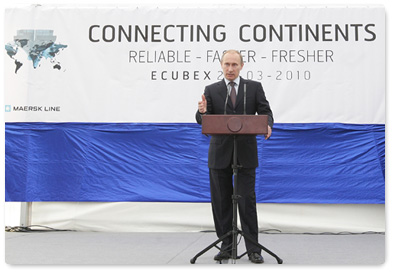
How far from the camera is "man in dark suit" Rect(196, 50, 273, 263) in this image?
287 cm

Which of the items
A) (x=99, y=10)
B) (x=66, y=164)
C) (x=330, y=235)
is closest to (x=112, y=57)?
(x=99, y=10)

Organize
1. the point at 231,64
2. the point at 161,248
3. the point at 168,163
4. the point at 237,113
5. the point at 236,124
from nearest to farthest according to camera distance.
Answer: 1. the point at 236,124
2. the point at 231,64
3. the point at 237,113
4. the point at 161,248
5. the point at 168,163

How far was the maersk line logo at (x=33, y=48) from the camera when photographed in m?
4.48

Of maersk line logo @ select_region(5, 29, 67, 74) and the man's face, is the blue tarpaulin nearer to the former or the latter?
maersk line logo @ select_region(5, 29, 67, 74)

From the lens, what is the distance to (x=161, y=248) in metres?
3.46

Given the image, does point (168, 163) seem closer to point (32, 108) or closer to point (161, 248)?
point (161, 248)

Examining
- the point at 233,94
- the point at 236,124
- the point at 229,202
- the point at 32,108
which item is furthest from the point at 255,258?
the point at 32,108

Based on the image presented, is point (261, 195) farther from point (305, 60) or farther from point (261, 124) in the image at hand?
point (261, 124)

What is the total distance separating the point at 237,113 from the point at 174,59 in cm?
172

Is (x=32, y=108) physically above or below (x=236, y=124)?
above

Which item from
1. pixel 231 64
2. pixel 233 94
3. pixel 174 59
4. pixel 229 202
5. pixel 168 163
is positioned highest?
pixel 174 59

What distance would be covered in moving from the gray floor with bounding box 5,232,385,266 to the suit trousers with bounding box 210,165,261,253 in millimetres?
200

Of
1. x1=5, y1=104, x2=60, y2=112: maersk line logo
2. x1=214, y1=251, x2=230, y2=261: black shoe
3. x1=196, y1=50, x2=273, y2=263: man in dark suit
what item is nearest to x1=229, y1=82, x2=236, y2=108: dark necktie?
x1=196, y1=50, x2=273, y2=263: man in dark suit

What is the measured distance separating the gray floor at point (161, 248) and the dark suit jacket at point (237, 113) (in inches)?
24.5
